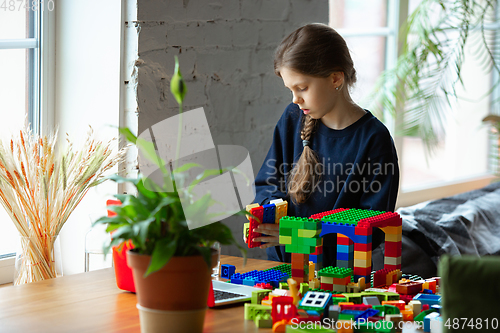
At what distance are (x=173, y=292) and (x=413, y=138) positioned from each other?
288 centimetres

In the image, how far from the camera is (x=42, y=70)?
74.4 inches

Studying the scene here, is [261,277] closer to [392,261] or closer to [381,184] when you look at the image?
[392,261]

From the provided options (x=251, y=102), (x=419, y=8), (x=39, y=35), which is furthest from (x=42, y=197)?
(x=419, y=8)

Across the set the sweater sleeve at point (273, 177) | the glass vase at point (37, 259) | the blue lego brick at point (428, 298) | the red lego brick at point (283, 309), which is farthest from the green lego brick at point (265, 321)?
the sweater sleeve at point (273, 177)

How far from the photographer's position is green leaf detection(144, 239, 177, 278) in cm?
80

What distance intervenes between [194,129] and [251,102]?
324mm

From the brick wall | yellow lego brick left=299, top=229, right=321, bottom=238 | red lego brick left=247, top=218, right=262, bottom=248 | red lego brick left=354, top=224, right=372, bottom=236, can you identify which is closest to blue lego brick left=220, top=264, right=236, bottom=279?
red lego brick left=247, top=218, right=262, bottom=248

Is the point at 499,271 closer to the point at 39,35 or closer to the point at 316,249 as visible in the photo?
the point at 316,249

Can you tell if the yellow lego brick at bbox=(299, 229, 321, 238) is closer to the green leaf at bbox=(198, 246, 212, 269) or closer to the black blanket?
the green leaf at bbox=(198, 246, 212, 269)

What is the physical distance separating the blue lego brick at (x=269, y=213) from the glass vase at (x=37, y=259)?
57 cm

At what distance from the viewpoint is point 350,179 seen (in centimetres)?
180

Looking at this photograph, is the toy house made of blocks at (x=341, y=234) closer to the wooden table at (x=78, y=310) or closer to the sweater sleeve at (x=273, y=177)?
the wooden table at (x=78, y=310)

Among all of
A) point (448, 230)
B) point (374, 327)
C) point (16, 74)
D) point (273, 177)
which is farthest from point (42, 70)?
point (448, 230)

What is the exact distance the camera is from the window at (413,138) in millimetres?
3301
